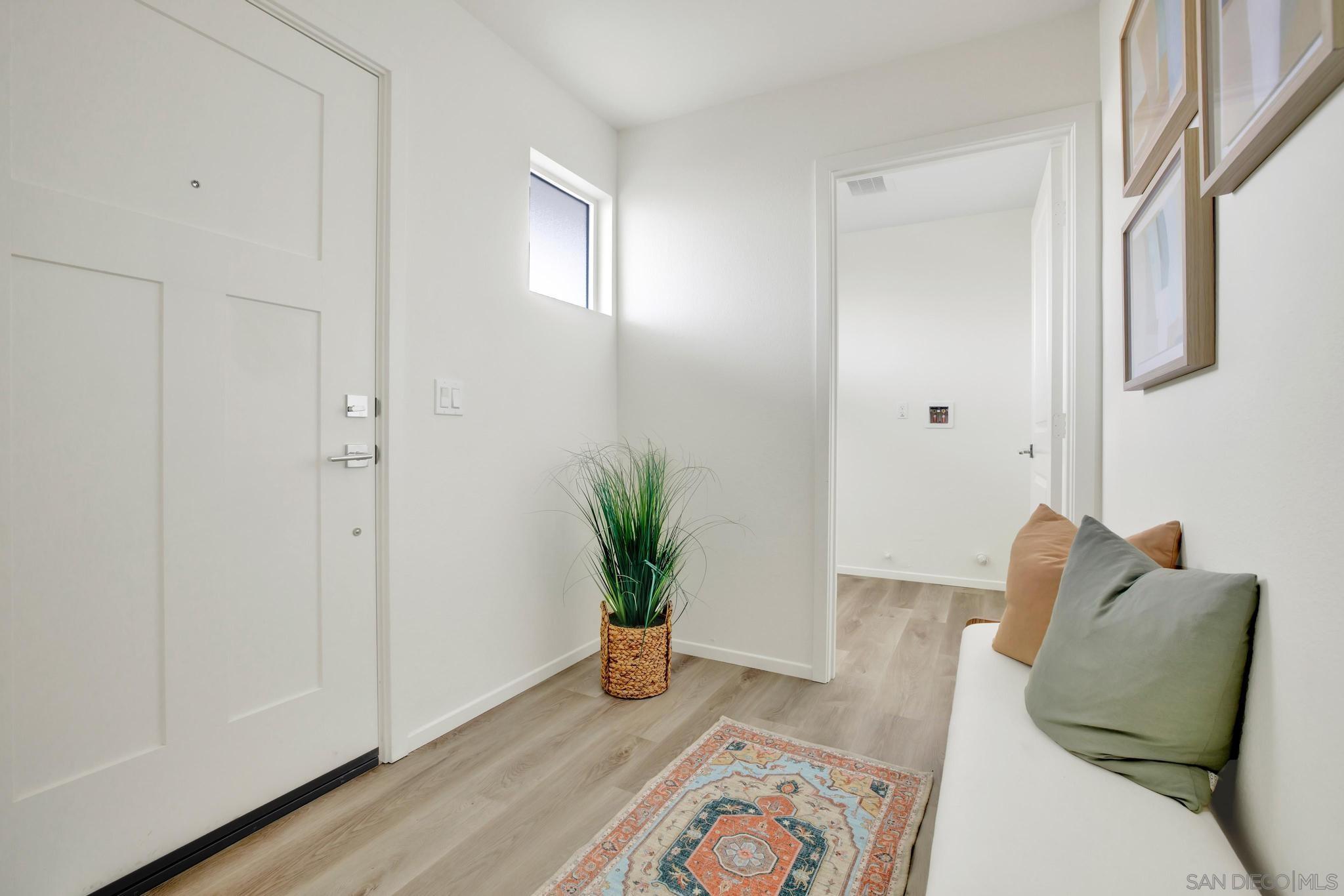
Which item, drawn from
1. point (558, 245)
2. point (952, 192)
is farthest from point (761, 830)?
point (952, 192)

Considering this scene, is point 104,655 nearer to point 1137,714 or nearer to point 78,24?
point 78,24

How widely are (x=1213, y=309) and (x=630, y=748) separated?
5.94ft

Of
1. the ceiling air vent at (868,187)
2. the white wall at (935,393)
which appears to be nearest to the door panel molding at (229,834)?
the white wall at (935,393)

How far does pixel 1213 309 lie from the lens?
1095mm

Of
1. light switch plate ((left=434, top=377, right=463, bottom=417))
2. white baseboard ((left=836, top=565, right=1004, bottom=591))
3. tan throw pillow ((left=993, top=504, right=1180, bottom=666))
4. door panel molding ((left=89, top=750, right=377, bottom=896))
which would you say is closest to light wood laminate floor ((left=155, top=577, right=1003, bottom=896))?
door panel molding ((left=89, top=750, right=377, bottom=896))

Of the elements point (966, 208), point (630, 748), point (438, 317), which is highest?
point (966, 208)

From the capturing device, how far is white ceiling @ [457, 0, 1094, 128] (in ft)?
7.18

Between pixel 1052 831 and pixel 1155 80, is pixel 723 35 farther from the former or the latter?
pixel 1052 831

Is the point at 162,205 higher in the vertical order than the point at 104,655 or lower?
higher

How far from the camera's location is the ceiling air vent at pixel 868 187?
11.5ft

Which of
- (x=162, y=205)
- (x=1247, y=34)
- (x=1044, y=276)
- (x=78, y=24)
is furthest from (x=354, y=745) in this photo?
(x=1044, y=276)

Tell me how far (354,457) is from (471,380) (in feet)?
1.70

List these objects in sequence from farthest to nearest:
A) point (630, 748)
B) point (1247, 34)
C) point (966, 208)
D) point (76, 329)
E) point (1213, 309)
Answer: point (966, 208), point (630, 748), point (76, 329), point (1213, 309), point (1247, 34)

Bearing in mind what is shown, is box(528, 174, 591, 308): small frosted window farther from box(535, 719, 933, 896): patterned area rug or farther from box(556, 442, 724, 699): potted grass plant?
box(535, 719, 933, 896): patterned area rug
